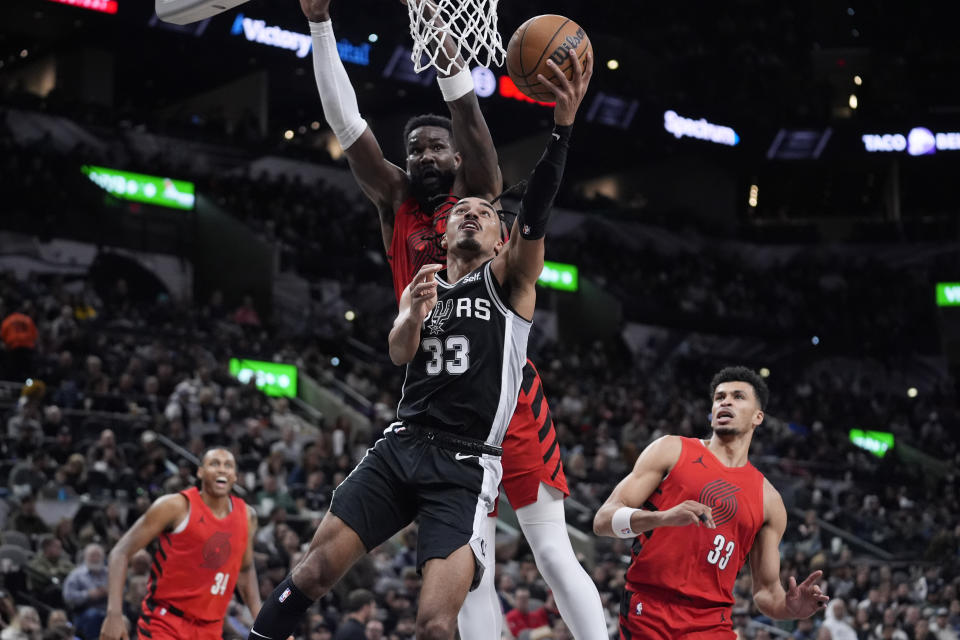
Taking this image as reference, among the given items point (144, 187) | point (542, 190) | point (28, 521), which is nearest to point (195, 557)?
point (542, 190)

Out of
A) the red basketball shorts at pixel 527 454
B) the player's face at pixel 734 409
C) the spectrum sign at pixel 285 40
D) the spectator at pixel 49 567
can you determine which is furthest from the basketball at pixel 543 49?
the spectrum sign at pixel 285 40

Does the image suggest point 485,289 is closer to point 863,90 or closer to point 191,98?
point 191,98

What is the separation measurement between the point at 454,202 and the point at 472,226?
59 centimetres

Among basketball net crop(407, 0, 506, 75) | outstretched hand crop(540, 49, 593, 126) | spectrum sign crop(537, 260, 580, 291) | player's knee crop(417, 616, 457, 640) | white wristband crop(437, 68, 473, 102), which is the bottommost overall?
player's knee crop(417, 616, 457, 640)

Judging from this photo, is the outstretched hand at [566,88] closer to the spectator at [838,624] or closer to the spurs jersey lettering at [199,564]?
the spurs jersey lettering at [199,564]

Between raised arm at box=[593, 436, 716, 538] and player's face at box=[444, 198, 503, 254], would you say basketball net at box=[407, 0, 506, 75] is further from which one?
raised arm at box=[593, 436, 716, 538]

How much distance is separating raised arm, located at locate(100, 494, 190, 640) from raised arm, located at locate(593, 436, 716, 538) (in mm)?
2893

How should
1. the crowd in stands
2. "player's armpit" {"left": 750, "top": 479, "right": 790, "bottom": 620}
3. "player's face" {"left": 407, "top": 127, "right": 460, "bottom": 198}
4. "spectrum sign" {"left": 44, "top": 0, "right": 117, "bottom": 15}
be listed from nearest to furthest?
"player's face" {"left": 407, "top": 127, "right": 460, "bottom": 198}
"player's armpit" {"left": 750, "top": 479, "right": 790, "bottom": 620}
the crowd in stands
"spectrum sign" {"left": 44, "top": 0, "right": 117, "bottom": 15}

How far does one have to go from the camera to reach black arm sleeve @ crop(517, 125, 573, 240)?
16.4 ft

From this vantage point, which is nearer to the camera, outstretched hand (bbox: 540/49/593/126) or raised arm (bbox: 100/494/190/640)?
outstretched hand (bbox: 540/49/593/126)

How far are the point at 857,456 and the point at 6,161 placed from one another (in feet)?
61.1

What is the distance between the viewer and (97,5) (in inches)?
1047

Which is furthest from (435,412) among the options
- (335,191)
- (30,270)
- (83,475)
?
(335,191)

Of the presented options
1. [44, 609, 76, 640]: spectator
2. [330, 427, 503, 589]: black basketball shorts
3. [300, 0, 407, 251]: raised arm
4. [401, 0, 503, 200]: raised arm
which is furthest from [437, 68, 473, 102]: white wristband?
[44, 609, 76, 640]: spectator
